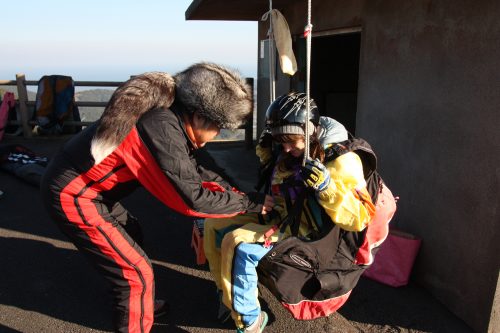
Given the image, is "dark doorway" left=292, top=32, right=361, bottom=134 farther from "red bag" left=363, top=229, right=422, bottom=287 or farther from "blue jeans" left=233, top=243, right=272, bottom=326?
"blue jeans" left=233, top=243, right=272, bottom=326

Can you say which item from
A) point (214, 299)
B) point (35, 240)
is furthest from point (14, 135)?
point (214, 299)

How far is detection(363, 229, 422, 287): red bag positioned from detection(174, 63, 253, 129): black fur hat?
1937mm

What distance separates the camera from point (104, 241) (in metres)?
2.54

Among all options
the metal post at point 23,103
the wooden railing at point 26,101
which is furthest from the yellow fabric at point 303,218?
the metal post at point 23,103

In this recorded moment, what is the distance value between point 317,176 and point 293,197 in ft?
1.55

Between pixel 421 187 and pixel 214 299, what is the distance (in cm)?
198

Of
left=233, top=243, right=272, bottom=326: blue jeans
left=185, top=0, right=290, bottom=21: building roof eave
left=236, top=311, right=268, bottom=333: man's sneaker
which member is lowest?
left=236, top=311, right=268, bottom=333: man's sneaker

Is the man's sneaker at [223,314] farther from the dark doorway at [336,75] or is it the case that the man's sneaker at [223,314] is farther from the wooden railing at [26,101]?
the wooden railing at [26,101]

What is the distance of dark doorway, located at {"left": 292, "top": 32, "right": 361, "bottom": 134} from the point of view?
8.62 meters

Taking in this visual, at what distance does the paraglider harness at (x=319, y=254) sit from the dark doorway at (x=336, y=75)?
237 inches

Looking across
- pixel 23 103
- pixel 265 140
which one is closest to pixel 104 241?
pixel 265 140

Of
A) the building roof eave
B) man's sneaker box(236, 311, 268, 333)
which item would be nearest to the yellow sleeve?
man's sneaker box(236, 311, 268, 333)

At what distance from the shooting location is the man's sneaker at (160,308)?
327 centimetres

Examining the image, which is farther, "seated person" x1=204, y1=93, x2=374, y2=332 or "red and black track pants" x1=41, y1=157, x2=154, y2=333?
"red and black track pants" x1=41, y1=157, x2=154, y2=333
